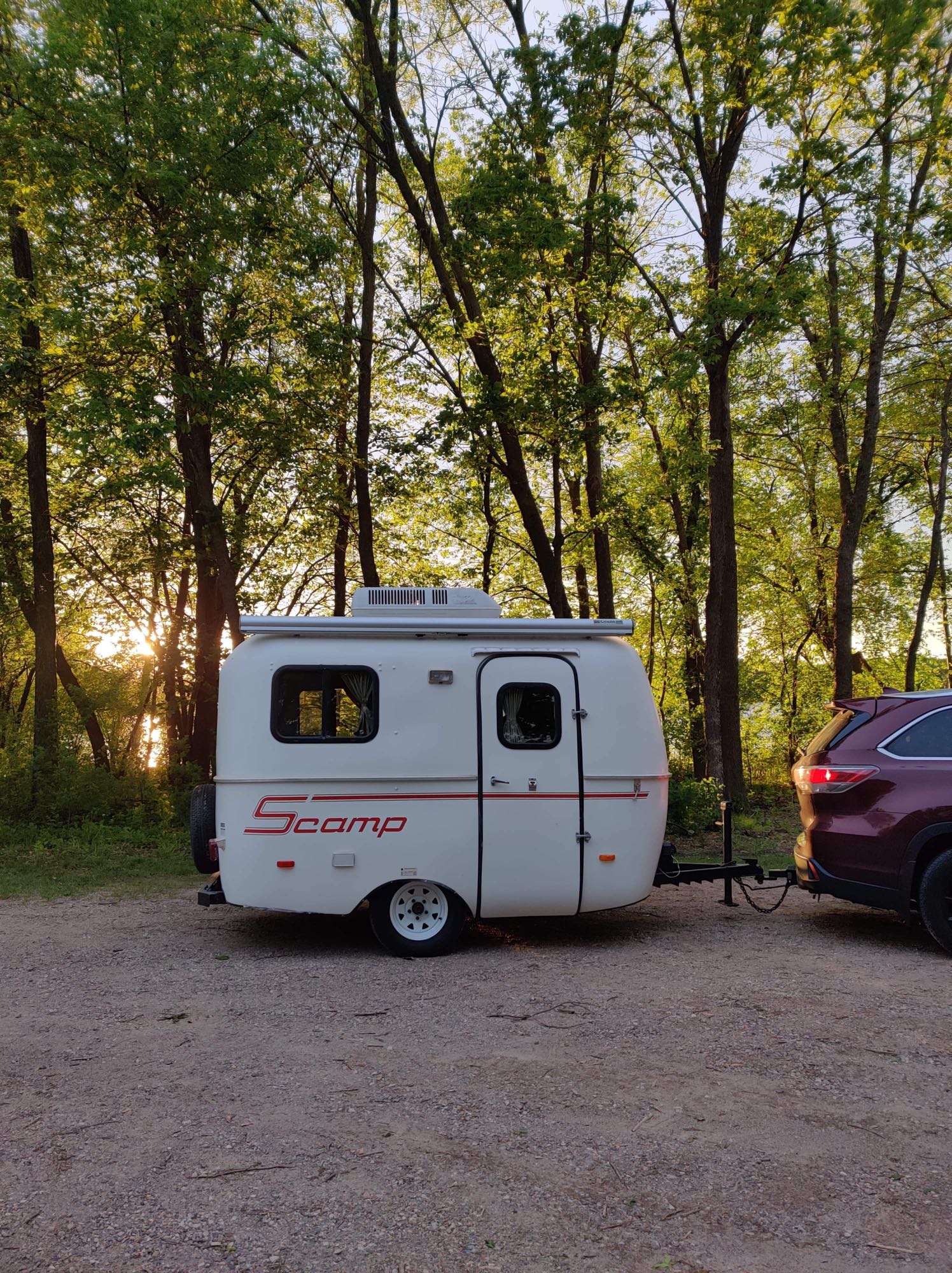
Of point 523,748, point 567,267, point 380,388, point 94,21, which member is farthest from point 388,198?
point 523,748

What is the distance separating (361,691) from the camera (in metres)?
7.39

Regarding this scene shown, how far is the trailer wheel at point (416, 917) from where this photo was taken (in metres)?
7.32

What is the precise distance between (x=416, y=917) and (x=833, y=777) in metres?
3.46

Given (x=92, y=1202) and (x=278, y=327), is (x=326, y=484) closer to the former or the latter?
(x=278, y=327)

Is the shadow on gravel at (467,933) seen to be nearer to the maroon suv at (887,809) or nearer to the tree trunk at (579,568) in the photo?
the maroon suv at (887,809)

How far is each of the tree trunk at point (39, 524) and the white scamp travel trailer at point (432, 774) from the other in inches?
337

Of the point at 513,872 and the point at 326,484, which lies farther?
the point at 326,484

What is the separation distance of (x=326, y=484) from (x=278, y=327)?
299cm

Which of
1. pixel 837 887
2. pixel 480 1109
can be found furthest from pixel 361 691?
pixel 837 887

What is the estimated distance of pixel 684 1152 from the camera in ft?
13.0

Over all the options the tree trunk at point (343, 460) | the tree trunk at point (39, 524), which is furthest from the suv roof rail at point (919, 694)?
the tree trunk at point (39, 524)

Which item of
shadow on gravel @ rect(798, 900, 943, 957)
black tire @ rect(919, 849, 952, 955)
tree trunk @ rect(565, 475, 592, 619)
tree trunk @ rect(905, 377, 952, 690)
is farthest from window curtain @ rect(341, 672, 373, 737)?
tree trunk @ rect(905, 377, 952, 690)

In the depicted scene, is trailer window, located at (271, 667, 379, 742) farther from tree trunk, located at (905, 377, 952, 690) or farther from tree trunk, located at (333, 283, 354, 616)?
tree trunk, located at (905, 377, 952, 690)

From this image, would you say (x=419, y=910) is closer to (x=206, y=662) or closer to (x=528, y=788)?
(x=528, y=788)
